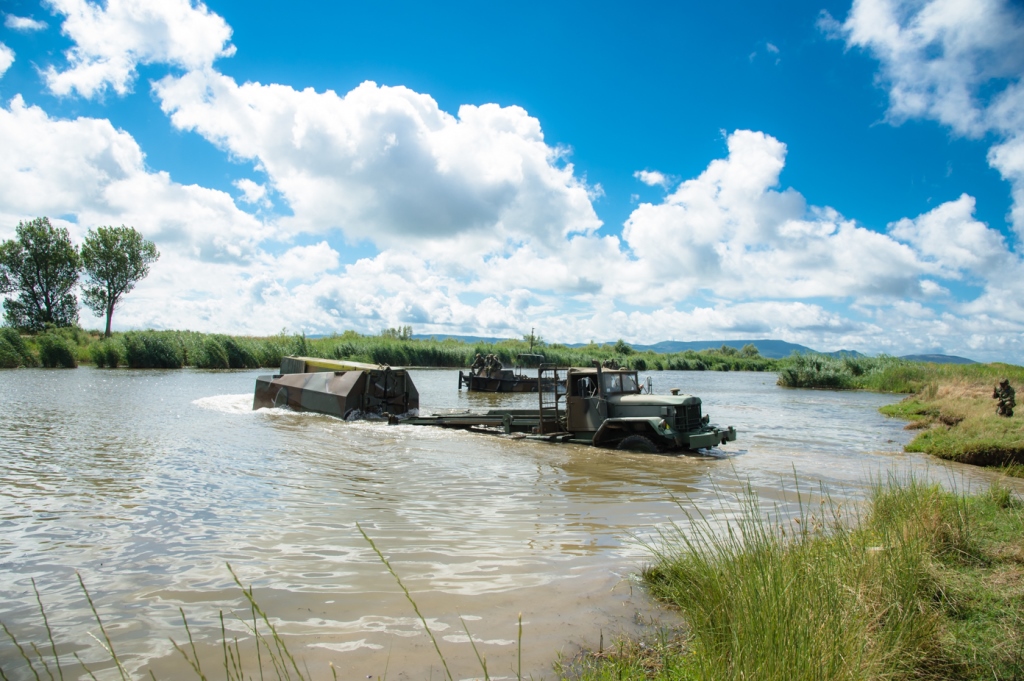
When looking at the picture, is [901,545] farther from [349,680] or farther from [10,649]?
[10,649]

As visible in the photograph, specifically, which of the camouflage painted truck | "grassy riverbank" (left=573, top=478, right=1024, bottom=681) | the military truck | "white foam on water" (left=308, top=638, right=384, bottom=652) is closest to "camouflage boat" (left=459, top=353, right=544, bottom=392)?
the camouflage painted truck

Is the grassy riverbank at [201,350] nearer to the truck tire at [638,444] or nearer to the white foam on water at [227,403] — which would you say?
the white foam on water at [227,403]

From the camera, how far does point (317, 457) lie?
11.3 meters

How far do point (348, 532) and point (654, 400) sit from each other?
8.00 metres

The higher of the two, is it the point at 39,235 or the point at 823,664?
the point at 39,235

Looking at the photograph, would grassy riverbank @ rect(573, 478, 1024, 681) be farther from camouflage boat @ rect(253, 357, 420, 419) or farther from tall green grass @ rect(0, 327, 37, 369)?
tall green grass @ rect(0, 327, 37, 369)

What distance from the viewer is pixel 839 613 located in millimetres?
2885

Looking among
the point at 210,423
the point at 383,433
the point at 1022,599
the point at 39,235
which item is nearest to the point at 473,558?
the point at 1022,599

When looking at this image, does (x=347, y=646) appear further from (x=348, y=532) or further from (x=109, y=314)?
(x=109, y=314)

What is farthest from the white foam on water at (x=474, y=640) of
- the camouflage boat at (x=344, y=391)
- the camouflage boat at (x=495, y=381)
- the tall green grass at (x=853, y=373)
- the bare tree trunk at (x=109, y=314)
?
the bare tree trunk at (x=109, y=314)

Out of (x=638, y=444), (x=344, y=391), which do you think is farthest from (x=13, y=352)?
(x=638, y=444)

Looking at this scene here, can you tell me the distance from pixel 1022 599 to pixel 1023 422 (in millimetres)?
11152

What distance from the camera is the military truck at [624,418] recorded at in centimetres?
1217

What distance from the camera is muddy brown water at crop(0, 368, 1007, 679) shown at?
3.84 m
